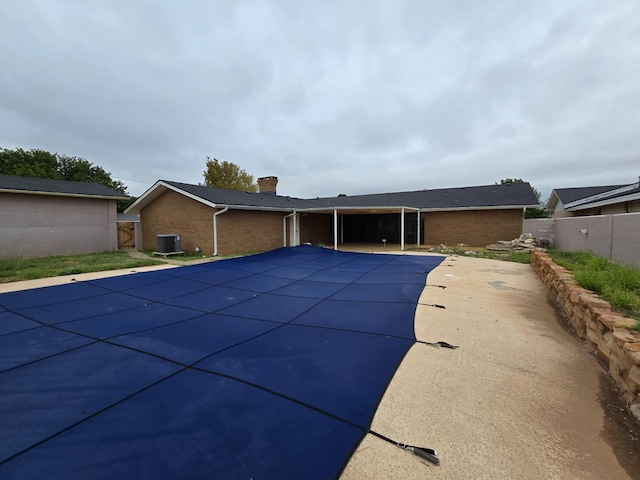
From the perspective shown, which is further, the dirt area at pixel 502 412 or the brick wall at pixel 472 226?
the brick wall at pixel 472 226

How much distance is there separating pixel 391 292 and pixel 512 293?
2.72 metres

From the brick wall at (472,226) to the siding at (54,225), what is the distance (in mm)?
19255

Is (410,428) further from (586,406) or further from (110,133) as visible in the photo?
(110,133)

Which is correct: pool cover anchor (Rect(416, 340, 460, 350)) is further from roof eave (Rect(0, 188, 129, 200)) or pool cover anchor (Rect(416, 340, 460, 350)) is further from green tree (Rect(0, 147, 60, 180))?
green tree (Rect(0, 147, 60, 180))

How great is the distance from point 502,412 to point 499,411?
0.07 feet

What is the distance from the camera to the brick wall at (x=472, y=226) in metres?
15.8

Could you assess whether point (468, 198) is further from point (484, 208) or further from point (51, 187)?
point (51, 187)

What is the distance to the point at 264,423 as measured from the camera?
6.62 feet

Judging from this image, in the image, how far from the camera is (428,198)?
19469 millimetres

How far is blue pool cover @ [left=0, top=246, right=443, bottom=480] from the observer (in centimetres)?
171

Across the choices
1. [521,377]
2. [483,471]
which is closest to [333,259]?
[521,377]

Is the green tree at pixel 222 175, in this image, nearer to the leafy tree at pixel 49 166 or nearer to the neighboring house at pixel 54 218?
the leafy tree at pixel 49 166

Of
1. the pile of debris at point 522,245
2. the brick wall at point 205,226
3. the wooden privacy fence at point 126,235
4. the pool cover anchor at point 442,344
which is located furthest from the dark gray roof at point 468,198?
the pool cover anchor at point 442,344

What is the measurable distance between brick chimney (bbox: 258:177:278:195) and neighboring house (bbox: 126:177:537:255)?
5.78m
